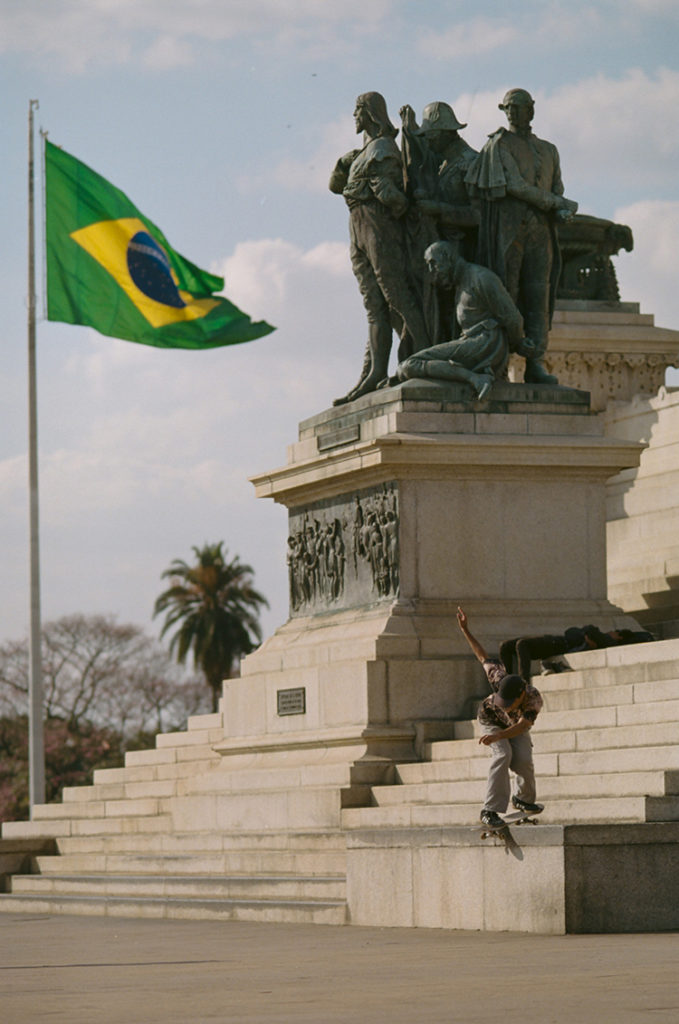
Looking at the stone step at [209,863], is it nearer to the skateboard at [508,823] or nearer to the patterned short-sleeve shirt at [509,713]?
the skateboard at [508,823]

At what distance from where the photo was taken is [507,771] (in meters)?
15.4

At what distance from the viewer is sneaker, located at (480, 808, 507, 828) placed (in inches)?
578

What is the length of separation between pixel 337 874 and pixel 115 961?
17.4 feet

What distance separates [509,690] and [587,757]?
2.07m

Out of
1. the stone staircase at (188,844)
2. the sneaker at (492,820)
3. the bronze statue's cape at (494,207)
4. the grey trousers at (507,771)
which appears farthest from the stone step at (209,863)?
the bronze statue's cape at (494,207)

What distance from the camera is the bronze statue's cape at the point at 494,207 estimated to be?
23906 mm

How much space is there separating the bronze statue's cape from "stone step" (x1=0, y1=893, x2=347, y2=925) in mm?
8097

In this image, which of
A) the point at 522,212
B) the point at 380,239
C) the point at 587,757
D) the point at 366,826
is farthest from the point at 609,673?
the point at 380,239

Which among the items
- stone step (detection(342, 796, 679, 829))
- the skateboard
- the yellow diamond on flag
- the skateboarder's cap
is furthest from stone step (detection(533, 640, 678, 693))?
the yellow diamond on flag

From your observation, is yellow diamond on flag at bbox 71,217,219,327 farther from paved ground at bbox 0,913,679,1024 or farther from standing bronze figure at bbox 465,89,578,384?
paved ground at bbox 0,913,679,1024

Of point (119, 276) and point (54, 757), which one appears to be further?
point (54, 757)

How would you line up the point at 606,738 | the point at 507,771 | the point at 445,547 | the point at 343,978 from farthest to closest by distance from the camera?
1. the point at 445,547
2. the point at 606,738
3. the point at 507,771
4. the point at 343,978

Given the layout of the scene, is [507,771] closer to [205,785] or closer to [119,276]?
[205,785]

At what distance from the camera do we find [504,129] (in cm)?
2423
